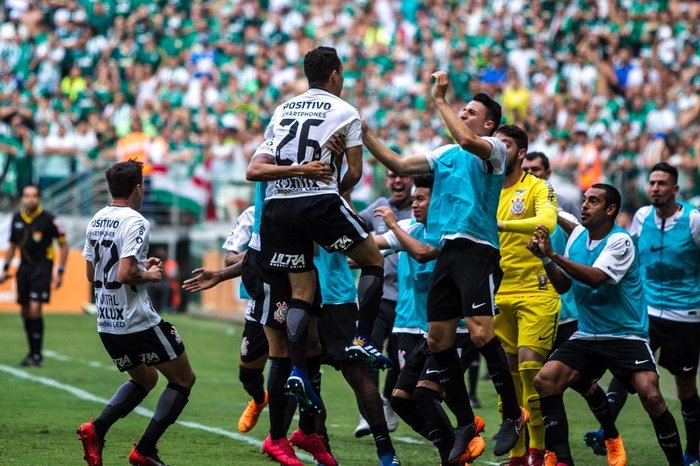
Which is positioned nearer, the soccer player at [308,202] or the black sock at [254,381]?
the soccer player at [308,202]

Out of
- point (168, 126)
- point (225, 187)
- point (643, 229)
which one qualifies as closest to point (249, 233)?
point (643, 229)

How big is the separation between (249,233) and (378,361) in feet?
9.62

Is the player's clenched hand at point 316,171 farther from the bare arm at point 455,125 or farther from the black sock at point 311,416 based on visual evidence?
the black sock at point 311,416

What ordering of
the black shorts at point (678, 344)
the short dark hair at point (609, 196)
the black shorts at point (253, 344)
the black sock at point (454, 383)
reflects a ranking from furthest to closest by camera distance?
1. the black shorts at point (253, 344)
2. the black shorts at point (678, 344)
3. the short dark hair at point (609, 196)
4. the black sock at point (454, 383)

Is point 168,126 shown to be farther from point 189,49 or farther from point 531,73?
point 531,73

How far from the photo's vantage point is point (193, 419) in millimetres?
13398

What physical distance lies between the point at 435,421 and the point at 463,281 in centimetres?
110

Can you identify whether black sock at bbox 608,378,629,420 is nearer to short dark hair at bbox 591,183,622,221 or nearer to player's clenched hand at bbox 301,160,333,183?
short dark hair at bbox 591,183,622,221

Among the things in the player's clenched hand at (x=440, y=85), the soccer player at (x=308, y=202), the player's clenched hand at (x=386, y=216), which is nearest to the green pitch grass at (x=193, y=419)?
the soccer player at (x=308, y=202)

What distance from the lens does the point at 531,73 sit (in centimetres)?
2842

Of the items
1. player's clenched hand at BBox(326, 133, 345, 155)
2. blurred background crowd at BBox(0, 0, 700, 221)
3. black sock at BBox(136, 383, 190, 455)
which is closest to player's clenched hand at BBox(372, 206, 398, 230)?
player's clenched hand at BBox(326, 133, 345, 155)

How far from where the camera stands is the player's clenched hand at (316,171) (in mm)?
8758

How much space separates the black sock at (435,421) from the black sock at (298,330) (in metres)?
1.20

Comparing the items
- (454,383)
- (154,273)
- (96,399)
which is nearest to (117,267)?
(154,273)
